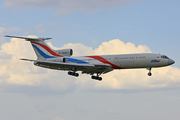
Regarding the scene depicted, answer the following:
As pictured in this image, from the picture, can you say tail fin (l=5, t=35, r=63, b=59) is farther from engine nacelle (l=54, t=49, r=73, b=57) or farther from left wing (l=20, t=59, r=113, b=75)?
left wing (l=20, t=59, r=113, b=75)

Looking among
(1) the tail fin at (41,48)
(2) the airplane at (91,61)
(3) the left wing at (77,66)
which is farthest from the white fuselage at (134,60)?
(1) the tail fin at (41,48)

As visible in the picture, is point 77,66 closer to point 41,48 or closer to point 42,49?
point 42,49

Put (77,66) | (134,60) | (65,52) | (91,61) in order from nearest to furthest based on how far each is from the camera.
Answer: (134,60) → (77,66) → (91,61) → (65,52)

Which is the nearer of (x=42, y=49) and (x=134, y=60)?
(x=134, y=60)

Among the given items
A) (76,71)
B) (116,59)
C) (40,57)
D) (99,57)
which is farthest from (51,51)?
(116,59)

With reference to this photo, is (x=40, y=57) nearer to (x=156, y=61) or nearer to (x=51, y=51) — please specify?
(x=51, y=51)

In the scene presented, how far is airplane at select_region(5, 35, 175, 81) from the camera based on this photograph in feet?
173

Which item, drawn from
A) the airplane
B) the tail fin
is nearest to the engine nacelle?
the airplane

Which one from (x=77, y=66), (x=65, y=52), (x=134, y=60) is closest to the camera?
(x=134, y=60)

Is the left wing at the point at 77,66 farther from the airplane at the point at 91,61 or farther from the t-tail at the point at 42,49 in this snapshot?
the t-tail at the point at 42,49

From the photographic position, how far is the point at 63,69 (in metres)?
60.6

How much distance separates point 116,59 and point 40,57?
17.9 metres

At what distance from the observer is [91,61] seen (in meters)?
57.7

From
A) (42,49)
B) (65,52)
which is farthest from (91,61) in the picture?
(42,49)
